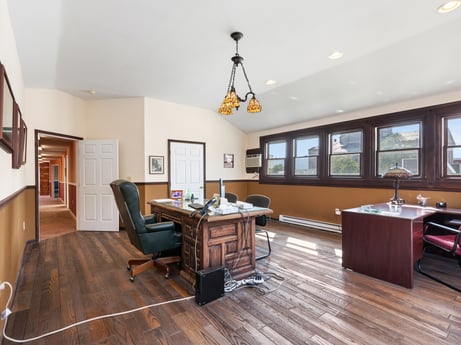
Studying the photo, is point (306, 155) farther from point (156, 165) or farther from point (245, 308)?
point (245, 308)

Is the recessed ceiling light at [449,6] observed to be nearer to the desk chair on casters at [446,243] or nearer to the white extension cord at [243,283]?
the desk chair on casters at [446,243]

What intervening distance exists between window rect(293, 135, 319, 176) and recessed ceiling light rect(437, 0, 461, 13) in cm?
299

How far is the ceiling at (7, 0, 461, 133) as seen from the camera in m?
2.37

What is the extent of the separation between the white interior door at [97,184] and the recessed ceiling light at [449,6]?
535 centimetres

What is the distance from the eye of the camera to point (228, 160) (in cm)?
647

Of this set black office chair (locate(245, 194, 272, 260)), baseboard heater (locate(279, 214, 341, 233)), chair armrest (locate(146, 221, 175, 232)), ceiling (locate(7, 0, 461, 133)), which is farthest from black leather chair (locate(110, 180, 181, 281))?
baseboard heater (locate(279, 214, 341, 233))

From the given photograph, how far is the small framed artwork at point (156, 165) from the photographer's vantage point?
5.08 metres

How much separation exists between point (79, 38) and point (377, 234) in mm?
4167

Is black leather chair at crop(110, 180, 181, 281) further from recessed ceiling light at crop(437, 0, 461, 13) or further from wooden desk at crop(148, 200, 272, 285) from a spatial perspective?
recessed ceiling light at crop(437, 0, 461, 13)

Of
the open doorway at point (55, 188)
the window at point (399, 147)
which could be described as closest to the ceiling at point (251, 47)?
the window at point (399, 147)

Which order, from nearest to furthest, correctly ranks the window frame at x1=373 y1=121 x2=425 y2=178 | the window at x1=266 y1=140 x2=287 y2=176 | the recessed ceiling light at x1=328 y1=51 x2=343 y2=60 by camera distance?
the recessed ceiling light at x1=328 y1=51 x2=343 y2=60
the window frame at x1=373 y1=121 x2=425 y2=178
the window at x1=266 y1=140 x2=287 y2=176

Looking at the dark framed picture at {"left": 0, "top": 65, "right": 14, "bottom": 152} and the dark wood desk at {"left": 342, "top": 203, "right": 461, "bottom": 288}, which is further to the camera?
the dark wood desk at {"left": 342, "top": 203, "right": 461, "bottom": 288}

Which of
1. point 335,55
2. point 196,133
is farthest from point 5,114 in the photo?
point 196,133

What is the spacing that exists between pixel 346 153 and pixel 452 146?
1584 millimetres
